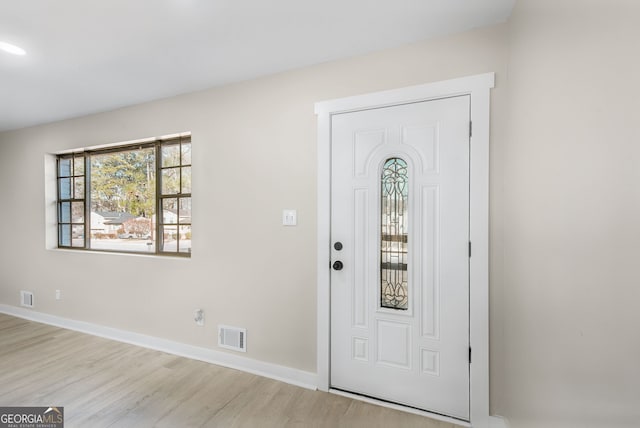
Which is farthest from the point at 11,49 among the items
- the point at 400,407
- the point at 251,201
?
the point at 400,407

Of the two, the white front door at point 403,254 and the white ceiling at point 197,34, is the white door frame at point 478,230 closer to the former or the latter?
the white front door at point 403,254

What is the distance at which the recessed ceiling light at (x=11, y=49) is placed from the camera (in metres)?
2.05

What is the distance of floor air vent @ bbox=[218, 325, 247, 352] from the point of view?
262cm

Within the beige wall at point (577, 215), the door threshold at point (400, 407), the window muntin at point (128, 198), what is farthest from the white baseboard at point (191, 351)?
the beige wall at point (577, 215)

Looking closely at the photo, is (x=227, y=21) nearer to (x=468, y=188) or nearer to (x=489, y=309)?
(x=468, y=188)

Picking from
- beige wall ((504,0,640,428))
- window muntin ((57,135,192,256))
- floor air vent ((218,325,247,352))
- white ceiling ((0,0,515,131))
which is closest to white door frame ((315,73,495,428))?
beige wall ((504,0,640,428))

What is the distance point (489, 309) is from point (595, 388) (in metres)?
1.09

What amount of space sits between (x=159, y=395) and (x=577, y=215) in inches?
107

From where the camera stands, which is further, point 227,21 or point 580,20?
point 227,21

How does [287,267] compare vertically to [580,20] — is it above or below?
below

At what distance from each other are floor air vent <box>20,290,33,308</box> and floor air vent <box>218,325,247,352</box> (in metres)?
3.07

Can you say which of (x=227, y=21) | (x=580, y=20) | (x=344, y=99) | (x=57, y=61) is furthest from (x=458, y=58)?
(x=57, y=61)

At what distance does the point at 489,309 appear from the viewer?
1872mm

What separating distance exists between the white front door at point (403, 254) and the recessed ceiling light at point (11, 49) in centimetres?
223
